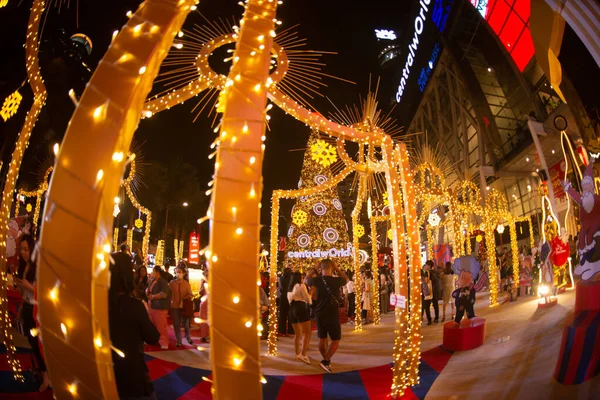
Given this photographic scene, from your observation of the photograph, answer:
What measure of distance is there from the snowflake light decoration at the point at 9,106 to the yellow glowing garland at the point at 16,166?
4.98 metres

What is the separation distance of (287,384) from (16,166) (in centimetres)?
473

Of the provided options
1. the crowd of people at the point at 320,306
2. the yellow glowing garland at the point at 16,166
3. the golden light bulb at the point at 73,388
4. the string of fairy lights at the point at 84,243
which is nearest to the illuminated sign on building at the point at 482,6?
the crowd of people at the point at 320,306

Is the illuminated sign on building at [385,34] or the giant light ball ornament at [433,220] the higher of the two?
the illuminated sign on building at [385,34]

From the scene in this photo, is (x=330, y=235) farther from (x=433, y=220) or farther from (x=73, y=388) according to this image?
(x=73, y=388)

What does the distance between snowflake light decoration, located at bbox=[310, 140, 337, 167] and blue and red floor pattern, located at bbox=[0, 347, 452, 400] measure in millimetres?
5417

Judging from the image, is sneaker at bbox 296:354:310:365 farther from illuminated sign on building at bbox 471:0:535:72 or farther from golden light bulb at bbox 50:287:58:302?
illuminated sign on building at bbox 471:0:535:72

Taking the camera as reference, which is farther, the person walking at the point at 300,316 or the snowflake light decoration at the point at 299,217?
the snowflake light decoration at the point at 299,217

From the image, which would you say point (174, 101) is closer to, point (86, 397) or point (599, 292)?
point (86, 397)

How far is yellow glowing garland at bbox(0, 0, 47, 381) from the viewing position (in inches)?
189

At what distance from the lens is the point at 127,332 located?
258 cm

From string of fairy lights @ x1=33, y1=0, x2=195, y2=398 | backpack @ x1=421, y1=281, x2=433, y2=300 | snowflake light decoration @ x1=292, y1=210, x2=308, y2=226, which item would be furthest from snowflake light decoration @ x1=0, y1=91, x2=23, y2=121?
snowflake light decoration @ x1=292, y1=210, x2=308, y2=226

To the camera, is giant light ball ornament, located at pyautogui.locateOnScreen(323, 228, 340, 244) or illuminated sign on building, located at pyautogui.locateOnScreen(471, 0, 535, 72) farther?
giant light ball ornament, located at pyautogui.locateOnScreen(323, 228, 340, 244)

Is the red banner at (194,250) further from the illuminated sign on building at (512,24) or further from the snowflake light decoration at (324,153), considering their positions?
the illuminated sign on building at (512,24)

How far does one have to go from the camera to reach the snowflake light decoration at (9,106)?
9109 millimetres
